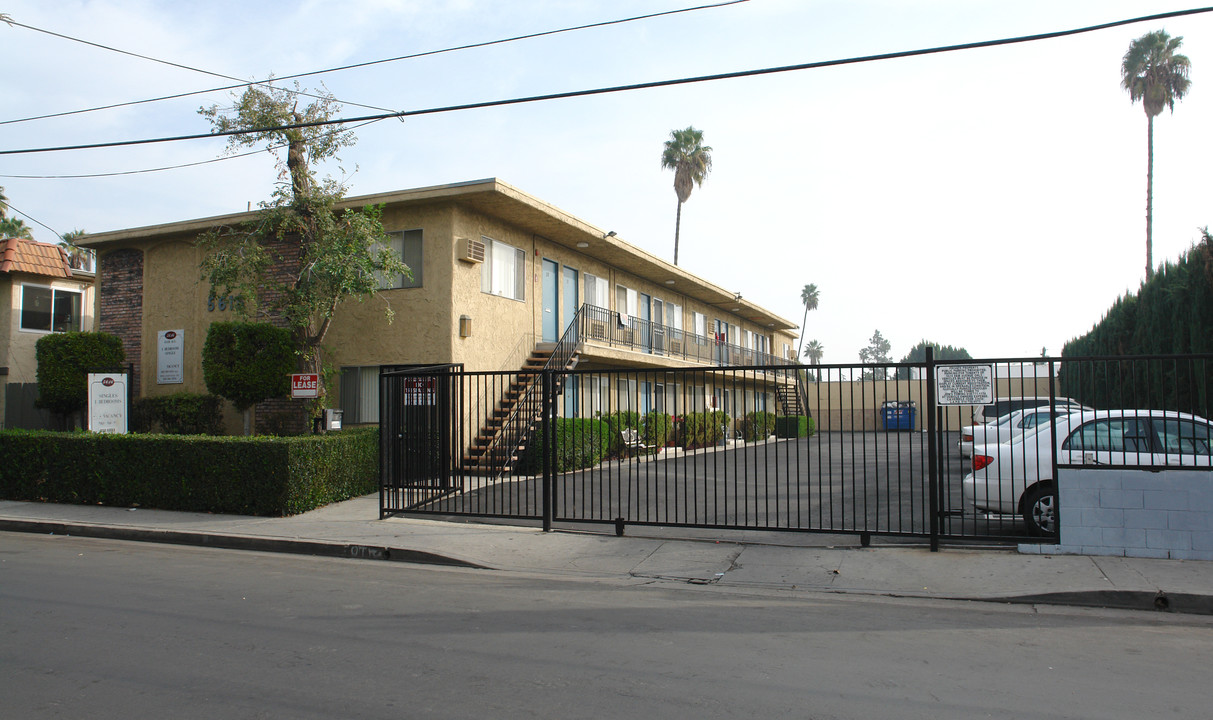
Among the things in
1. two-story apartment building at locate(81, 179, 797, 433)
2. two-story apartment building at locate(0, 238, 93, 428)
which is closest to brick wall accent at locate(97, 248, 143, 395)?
two-story apartment building at locate(81, 179, 797, 433)

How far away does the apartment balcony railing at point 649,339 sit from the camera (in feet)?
72.1

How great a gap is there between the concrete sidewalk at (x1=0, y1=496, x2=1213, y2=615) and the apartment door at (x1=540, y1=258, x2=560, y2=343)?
9.04 m

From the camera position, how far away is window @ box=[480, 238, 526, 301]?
704 inches

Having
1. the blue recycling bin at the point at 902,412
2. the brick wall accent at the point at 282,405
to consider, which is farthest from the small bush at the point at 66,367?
the blue recycling bin at the point at 902,412

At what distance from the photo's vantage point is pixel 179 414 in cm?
1830

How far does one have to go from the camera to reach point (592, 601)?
23.2 feet

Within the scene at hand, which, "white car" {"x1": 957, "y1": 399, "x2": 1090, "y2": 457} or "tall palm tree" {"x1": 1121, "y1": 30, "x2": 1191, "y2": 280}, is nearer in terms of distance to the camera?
"white car" {"x1": 957, "y1": 399, "x2": 1090, "y2": 457}

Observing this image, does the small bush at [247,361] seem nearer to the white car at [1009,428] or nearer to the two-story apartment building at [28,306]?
the two-story apartment building at [28,306]

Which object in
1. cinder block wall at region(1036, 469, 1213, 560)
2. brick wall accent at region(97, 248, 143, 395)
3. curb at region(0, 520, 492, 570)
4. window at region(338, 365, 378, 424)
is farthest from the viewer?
brick wall accent at region(97, 248, 143, 395)

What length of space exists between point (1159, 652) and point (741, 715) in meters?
3.52

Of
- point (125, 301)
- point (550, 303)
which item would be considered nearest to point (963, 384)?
point (550, 303)

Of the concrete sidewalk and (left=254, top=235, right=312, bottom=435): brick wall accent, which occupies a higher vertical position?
(left=254, top=235, right=312, bottom=435): brick wall accent

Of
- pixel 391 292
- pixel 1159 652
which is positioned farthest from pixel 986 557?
pixel 391 292

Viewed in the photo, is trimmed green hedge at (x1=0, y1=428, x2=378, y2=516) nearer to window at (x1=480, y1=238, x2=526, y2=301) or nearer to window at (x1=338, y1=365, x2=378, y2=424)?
window at (x1=338, y1=365, x2=378, y2=424)
